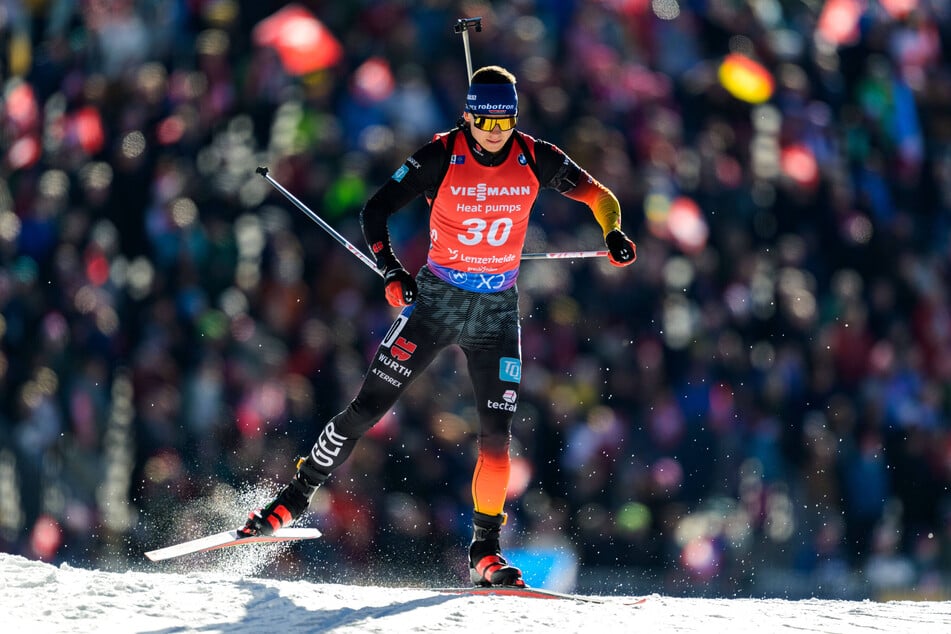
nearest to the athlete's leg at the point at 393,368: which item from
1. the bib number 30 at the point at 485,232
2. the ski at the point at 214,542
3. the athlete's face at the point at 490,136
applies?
the bib number 30 at the point at 485,232

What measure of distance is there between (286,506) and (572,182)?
1431mm

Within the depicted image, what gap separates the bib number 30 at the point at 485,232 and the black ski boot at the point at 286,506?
95cm

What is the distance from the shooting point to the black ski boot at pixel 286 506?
3.92m

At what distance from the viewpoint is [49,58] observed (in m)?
6.05

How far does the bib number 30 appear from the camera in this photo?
12.0ft

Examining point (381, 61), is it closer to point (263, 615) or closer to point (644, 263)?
point (644, 263)

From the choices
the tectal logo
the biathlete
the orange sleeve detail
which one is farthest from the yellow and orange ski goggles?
the tectal logo

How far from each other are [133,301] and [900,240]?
12.1 feet

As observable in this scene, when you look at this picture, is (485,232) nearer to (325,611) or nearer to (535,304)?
(325,611)

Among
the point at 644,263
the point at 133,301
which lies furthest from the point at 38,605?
the point at 644,263

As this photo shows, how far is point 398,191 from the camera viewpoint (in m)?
3.71

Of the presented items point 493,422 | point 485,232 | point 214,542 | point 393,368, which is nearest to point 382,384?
point 393,368

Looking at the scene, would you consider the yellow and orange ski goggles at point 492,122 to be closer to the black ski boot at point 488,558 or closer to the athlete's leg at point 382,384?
the athlete's leg at point 382,384

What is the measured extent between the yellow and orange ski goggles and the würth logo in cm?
71
